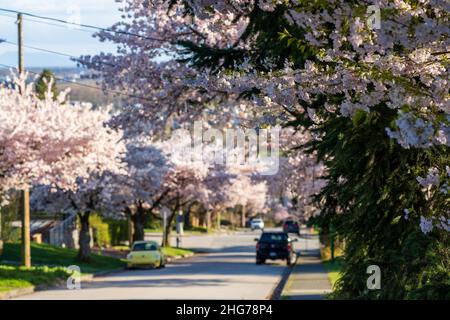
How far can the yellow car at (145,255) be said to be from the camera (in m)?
43.6

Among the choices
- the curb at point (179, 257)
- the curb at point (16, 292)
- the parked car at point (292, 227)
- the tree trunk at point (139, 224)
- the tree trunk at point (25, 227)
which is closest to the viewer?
the curb at point (16, 292)

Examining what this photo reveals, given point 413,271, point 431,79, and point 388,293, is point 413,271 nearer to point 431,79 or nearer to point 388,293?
point 388,293

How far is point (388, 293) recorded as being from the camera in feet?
38.2

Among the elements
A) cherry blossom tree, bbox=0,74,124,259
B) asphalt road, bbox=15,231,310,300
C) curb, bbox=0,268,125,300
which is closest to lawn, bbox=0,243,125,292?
curb, bbox=0,268,125,300

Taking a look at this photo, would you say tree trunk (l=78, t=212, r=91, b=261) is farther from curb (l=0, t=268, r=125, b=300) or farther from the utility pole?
the utility pole

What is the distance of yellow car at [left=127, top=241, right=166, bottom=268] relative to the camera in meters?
43.6

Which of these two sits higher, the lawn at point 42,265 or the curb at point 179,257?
the lawn at point 42,265

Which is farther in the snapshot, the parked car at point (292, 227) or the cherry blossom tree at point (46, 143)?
the parked car at point (292, 227)

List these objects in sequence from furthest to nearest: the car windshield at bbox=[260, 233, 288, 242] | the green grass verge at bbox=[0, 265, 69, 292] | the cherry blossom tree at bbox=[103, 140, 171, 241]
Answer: the cherry blossom tree at bbox=[103, 140, 171, 241] < the car windshield at bbox=[260, 233, 288, 242] < the green grass verge at bbox=[0, 265, 69, 292]

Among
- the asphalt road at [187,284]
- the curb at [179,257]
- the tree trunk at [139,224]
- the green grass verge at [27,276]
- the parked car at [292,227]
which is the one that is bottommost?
the curb at [179,257]

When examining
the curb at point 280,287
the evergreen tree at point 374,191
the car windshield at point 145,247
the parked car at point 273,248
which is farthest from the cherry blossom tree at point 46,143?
the evergreen tree at point 374,191

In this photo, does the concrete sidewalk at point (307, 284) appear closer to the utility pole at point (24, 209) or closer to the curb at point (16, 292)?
the curb at point (16, 292)

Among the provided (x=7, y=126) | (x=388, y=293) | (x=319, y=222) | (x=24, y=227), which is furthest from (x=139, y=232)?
(x=388, y=293)

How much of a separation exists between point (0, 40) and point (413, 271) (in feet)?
85.7
